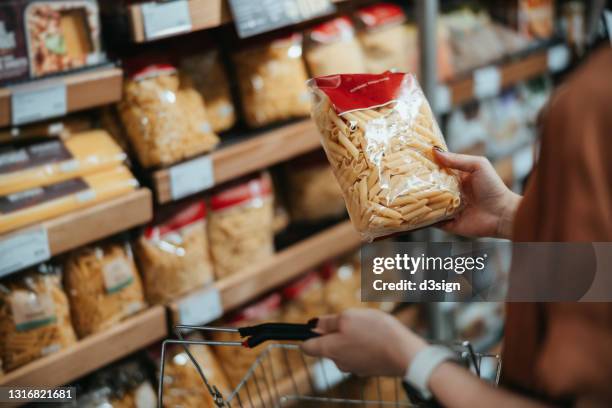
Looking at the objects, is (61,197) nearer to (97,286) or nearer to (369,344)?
(97,286)

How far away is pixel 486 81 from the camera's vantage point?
7.80 feet

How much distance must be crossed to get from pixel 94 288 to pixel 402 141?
34.9 inches

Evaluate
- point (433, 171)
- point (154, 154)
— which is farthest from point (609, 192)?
point (154, 154)

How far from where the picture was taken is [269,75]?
5.94ft

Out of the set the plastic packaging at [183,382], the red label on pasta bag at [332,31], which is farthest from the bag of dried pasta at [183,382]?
the red label on pasta bag at [332,31]

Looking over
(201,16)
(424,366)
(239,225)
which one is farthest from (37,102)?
(424,366)

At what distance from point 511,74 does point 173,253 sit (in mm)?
1539

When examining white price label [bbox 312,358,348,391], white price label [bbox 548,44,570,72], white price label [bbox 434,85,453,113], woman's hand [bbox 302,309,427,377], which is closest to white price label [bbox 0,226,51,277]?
woman's hand [bbox 302,309,427,377]

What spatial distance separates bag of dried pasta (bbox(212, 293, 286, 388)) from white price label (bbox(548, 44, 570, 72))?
5.15 feet

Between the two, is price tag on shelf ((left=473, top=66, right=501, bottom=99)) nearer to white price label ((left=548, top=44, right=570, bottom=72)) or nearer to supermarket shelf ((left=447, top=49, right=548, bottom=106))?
supermarket shelf ((left=447, top=49, right=548, bottom=106))

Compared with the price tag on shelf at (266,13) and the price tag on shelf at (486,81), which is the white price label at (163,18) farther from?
the price tag on shelf at (486,81)

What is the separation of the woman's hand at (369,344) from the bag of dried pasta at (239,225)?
0.92m

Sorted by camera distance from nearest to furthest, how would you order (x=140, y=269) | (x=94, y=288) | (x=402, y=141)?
(x=402, y=141) < (x=94, y=288) < (x=140, y=269)

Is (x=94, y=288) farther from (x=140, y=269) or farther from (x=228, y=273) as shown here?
(x=228, y=273)
